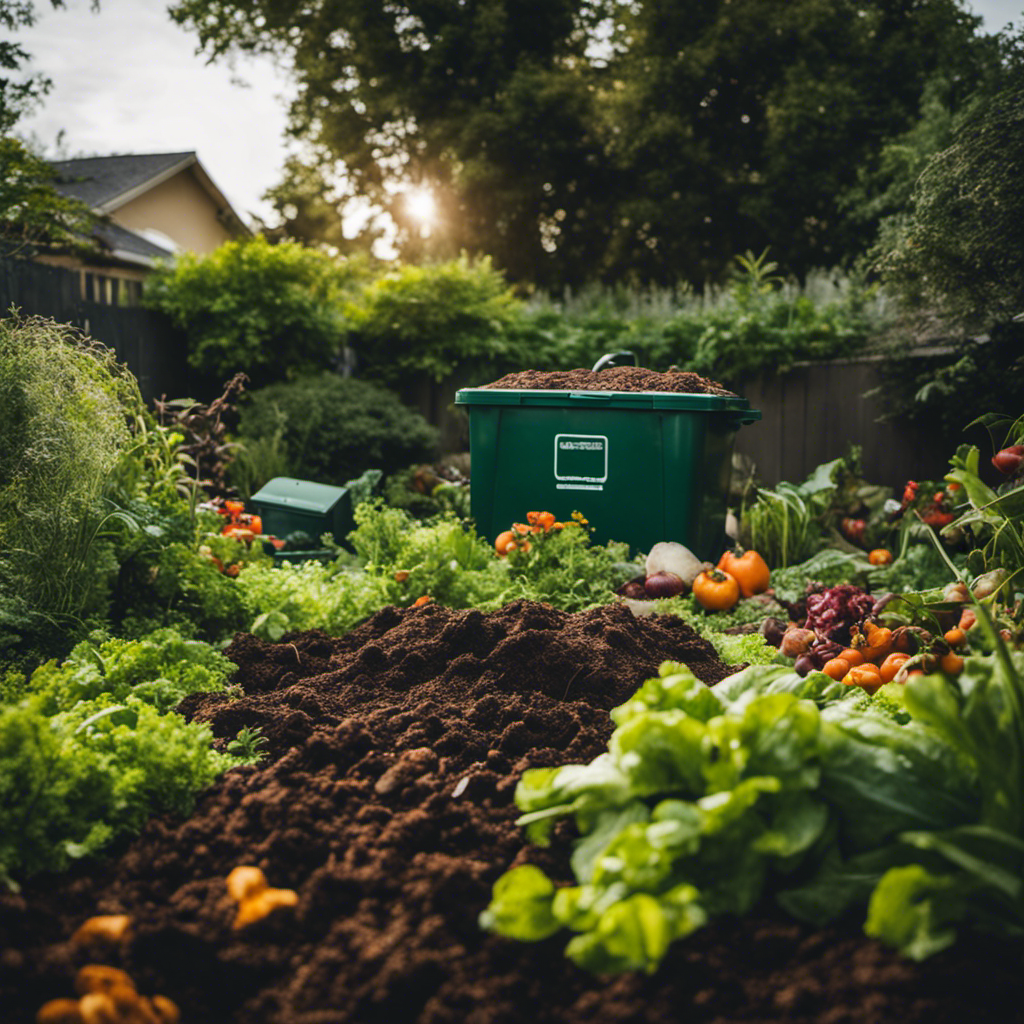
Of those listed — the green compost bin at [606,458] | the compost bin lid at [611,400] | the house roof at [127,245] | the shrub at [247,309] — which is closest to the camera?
the compost bin lid at [611,400]

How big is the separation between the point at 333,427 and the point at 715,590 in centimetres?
438

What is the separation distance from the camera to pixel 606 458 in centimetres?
490

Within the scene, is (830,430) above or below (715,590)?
above

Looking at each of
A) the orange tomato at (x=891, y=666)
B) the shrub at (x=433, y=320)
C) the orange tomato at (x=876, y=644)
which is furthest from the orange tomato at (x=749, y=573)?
the shrub at (x=433, y=320)

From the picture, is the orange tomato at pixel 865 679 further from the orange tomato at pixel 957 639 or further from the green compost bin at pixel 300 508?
the green compost bin at pixel 300 508

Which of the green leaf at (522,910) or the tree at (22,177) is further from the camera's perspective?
the tree at (22,177)

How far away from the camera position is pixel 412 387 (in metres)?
9.38

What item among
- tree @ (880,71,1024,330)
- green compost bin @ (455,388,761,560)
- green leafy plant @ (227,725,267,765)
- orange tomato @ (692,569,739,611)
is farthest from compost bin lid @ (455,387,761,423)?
green leafy plant @ (227,725,267,765)

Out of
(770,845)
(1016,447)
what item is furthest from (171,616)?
(1016,447)

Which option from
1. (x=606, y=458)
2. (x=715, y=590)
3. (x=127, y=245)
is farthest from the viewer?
(x=127, y=245)

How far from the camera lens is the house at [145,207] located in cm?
1365

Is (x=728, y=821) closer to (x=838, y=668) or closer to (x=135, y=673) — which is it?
(x=838, y=668)

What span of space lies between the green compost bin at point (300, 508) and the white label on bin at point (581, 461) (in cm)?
159

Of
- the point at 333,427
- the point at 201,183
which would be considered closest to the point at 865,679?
the point at 333,427
